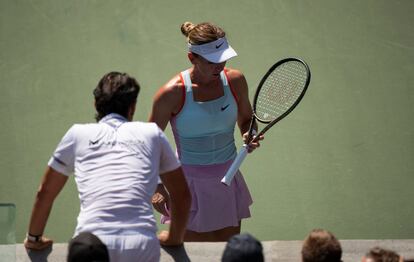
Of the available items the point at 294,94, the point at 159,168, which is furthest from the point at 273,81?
the point at 159,168

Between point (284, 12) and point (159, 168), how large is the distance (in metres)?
3.06

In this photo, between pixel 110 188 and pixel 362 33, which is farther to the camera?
pixel 362 33

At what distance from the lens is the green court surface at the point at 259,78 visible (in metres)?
5.97

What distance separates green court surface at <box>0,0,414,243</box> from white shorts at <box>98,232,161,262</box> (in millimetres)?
2380

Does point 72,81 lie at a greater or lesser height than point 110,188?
lesser

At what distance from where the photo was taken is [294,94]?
486cm

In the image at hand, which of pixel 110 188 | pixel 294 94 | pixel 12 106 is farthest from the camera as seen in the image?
pixel 12 106

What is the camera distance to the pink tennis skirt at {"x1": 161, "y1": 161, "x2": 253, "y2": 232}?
477 cm

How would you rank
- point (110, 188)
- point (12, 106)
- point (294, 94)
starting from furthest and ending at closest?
point (12, 106) < point (294, 94) < point (110, 188)

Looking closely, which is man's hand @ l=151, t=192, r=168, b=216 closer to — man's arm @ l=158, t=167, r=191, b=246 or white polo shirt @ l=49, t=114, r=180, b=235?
man's arm @ l=158, t=167, r=191, b=246

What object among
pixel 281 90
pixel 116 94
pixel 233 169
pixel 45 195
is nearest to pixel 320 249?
pixel 116 94

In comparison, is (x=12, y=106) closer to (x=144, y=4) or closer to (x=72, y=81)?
(x=72, y=81)

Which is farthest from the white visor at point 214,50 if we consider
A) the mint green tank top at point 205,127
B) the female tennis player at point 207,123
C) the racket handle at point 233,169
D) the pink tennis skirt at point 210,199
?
the pink tennis skirt at point 210,199

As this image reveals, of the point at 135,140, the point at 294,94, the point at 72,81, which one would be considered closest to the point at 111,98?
the point at 135,140
